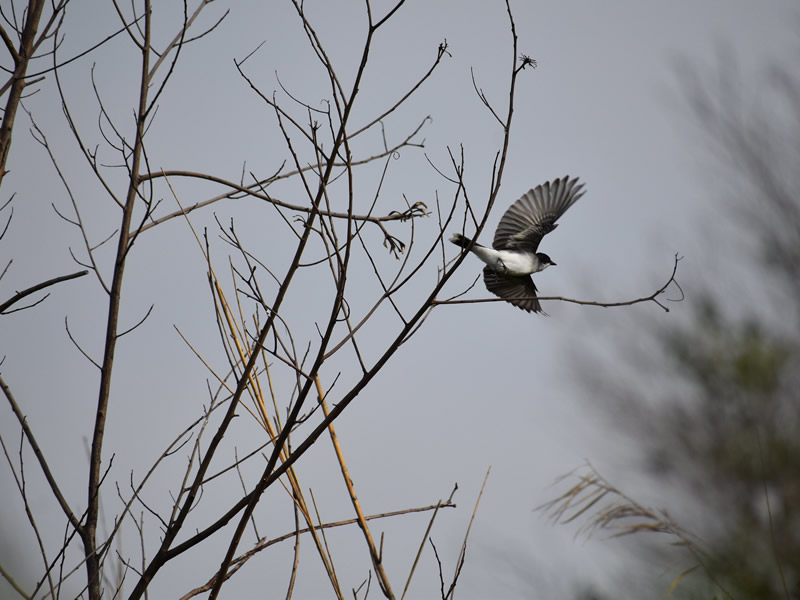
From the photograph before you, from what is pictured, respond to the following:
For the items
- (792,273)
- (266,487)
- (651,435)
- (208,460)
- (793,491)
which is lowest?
(266,487)

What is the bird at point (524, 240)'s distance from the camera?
4323 millimetres

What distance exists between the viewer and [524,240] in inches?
185

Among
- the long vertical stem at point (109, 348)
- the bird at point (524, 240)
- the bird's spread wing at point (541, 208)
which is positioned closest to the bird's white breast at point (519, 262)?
the bird at point (524, 240)

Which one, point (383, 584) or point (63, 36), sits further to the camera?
point (63, 36)

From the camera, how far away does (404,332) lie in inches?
57.2

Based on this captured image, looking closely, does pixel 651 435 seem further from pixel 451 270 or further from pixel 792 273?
pixel 451 270

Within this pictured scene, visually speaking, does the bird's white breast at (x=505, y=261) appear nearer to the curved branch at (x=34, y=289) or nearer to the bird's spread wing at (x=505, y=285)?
the bird's spread wing at (x=505, y=285)

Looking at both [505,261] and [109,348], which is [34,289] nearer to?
[109,348]

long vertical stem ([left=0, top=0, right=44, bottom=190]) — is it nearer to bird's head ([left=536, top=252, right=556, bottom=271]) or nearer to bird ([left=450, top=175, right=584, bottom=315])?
bird ([left=450, top=175, right=584, bottom=315])

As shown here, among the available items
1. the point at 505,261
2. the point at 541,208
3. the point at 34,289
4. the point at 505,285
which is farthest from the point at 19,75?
the point at 541,208

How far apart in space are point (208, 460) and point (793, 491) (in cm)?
485

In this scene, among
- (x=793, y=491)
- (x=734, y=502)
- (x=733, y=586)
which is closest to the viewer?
(x=733, y=586)

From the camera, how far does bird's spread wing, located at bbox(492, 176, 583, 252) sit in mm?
4789

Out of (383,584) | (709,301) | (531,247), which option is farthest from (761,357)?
Answer: (383,584)
